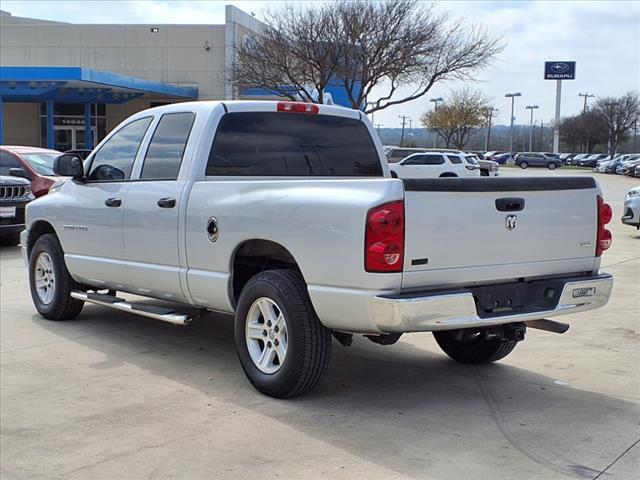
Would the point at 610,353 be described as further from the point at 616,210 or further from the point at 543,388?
the point at 616,210

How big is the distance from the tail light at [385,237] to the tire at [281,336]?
2.35ft

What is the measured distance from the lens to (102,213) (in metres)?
6.87

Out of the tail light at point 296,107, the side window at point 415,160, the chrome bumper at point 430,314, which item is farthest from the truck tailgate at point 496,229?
the side window at point 415,160

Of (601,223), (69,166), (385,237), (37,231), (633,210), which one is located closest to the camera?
(385,237)

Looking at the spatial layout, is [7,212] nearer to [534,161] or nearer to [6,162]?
[6,162]

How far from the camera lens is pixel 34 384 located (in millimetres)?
5719

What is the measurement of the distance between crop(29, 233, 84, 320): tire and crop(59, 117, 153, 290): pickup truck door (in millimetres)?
236

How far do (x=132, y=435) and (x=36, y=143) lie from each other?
46.2 m

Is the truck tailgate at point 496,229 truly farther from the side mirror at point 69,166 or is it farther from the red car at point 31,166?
the red car at point 31,166

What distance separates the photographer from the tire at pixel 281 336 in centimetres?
502

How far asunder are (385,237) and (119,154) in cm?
339

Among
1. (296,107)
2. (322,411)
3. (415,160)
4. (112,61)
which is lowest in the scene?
(322,411)

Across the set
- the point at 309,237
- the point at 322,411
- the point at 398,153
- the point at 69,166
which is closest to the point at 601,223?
the point at 309,237

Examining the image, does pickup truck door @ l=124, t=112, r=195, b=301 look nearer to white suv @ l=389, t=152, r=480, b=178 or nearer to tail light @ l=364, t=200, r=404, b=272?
tail light @ l=364, t=200, r=404, b=272
